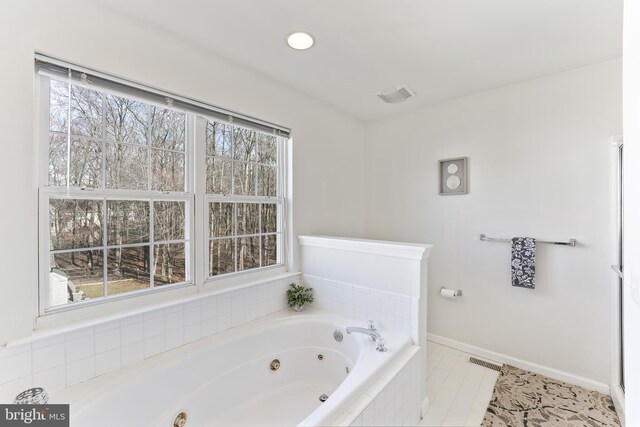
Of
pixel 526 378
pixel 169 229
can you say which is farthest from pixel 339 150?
pixel 526 378

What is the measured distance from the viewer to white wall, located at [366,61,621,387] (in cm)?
208

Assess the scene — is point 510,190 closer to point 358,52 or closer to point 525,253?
point 525,253

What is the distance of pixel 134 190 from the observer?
1679 mm

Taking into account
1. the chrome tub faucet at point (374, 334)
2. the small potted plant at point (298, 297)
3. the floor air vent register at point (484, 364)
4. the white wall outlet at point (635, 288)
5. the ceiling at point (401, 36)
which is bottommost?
the floor air vent register at point (484, 364)

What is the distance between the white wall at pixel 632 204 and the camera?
3.15 feet

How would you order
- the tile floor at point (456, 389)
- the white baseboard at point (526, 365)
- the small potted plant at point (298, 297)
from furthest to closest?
the small potted plant at point (298, 297), the white baseboard at point (526, 365), the tile floor at point (456, 389)

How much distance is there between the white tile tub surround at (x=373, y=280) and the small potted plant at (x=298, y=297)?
0.08m

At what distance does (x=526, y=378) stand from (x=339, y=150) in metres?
2.61

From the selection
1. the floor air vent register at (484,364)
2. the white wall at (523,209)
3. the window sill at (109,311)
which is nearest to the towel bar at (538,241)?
the white wall at (523,209)

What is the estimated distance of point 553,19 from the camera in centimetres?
162

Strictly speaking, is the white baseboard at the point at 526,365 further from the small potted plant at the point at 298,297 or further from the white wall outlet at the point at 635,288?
the white wall outlet at the point at 635,288

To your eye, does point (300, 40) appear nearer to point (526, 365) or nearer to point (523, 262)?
point (523, 262)

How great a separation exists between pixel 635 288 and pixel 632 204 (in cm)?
30

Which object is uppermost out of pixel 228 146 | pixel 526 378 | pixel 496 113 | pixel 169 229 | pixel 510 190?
pixel 496 113
